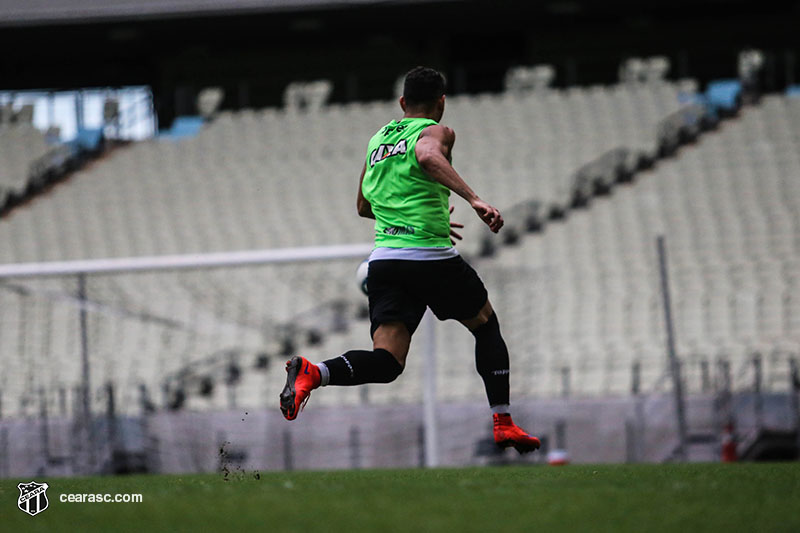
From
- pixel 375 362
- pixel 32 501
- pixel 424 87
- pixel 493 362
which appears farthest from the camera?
pixel 493 362

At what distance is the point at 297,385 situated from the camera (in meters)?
4.87

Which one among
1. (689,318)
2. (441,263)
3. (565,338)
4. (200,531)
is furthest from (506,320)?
(200,531)

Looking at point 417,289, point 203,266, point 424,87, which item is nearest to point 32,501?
point 417,289

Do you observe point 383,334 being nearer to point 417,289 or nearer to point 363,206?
point 417,289

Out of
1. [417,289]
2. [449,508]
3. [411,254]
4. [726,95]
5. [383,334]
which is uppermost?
[726,95]

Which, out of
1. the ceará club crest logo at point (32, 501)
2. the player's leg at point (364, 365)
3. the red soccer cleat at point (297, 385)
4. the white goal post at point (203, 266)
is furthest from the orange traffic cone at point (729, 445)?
the ceará club crest logo at point (32, 501)

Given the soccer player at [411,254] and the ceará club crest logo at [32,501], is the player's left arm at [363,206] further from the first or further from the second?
the ceará club crest logo at [32,501]

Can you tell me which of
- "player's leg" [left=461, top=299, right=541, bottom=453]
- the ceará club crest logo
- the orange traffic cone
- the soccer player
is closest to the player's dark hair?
the soccer player

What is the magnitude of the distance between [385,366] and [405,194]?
722 millimetres

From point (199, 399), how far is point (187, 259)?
1.69 m

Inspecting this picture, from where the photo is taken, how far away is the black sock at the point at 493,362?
5336mm

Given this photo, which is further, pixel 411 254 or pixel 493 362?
pixel 493 362

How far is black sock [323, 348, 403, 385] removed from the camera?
5.09 meters

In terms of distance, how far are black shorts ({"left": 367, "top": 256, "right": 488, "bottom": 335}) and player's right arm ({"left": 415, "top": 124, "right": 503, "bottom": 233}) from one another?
331mm
